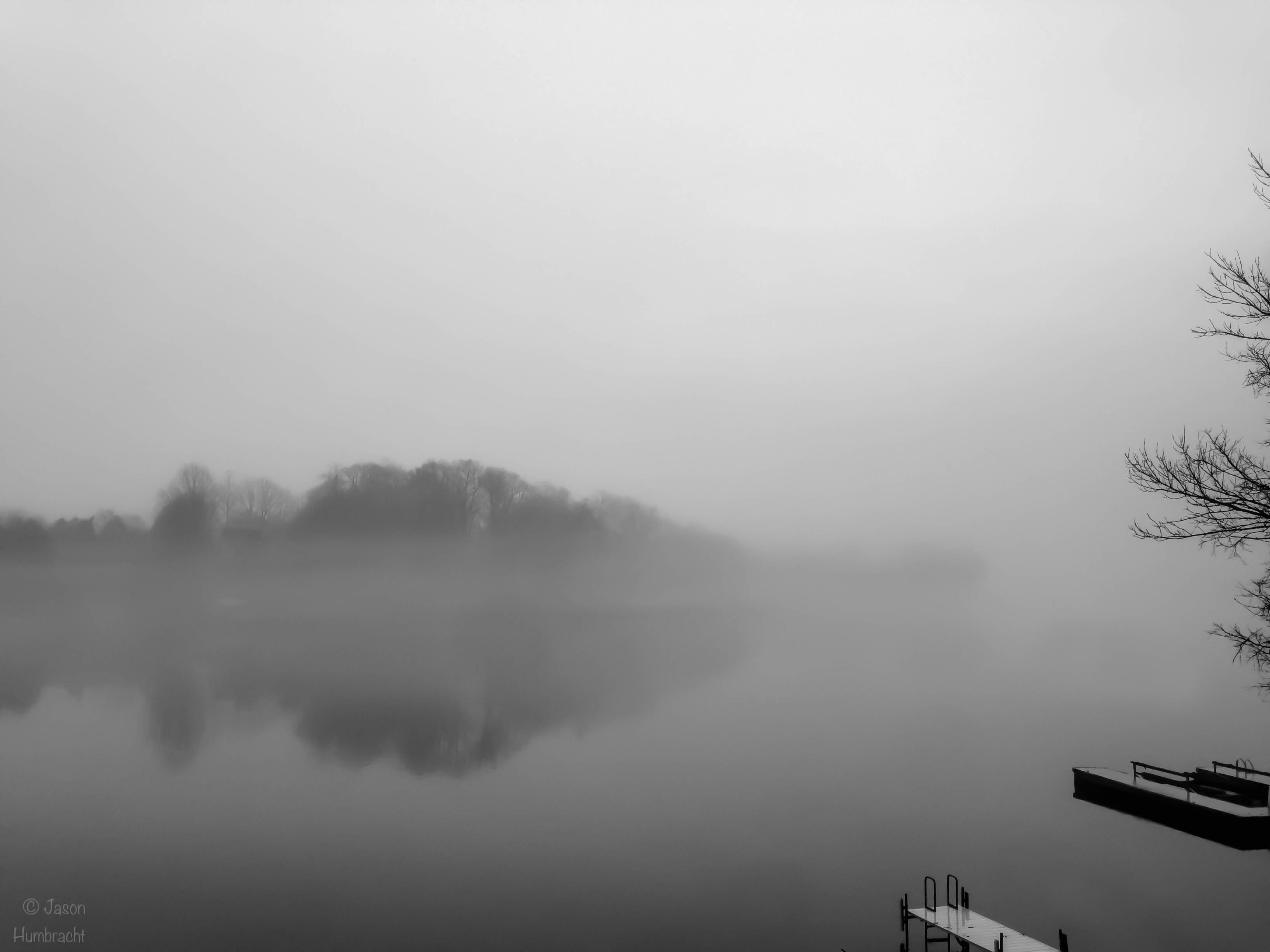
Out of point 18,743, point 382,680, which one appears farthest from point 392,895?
point 382,680

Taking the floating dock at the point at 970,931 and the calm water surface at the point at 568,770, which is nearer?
the floating dock at the point at 970,931

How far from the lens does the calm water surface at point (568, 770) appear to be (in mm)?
24922

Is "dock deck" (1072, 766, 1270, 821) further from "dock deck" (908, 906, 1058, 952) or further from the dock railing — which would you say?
"dock deck" (908, 906, 1058, 952)

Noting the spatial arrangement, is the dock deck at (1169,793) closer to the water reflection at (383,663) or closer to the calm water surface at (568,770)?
the calm water surface at (568,770)

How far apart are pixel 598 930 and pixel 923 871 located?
42.4ft

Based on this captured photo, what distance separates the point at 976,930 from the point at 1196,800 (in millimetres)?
7979

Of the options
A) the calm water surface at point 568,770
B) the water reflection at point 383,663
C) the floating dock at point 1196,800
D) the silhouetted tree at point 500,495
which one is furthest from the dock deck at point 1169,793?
the silhouetted tree at point 500,495

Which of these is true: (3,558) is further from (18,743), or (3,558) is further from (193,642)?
(193,642)

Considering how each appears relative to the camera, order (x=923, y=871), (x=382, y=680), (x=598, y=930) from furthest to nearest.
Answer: (x=382, y=680)
(x=923, y=871)
(x=598, y=930)

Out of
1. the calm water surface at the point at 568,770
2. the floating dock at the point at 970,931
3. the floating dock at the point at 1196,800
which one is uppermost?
the floating dock at the point at 1196,800

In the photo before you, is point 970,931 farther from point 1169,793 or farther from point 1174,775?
point 1174,775

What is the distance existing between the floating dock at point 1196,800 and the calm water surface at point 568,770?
4.46 meters

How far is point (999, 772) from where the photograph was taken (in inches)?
1789

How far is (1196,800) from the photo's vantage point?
1873cm
